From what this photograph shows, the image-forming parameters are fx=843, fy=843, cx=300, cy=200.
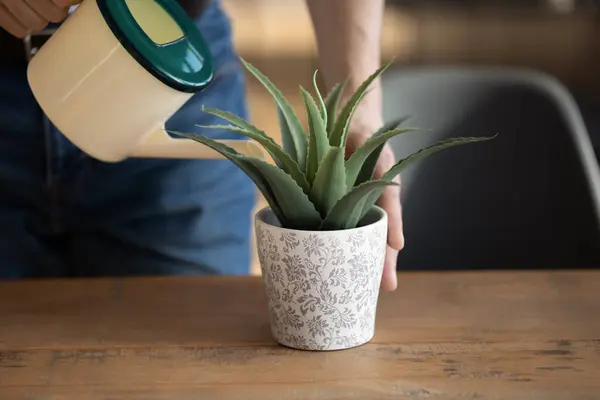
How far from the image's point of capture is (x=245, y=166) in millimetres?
709

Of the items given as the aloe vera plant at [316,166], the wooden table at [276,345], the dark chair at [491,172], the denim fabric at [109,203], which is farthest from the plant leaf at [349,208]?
the dark chair at [491,172]

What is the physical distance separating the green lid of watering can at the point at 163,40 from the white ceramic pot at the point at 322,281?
14 cm

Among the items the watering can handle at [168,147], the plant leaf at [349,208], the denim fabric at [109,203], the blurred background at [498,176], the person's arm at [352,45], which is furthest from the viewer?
the blurred background at [498,176]

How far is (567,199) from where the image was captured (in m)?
1.19

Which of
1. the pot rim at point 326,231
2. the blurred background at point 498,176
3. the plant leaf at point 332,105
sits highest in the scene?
the plant leaf at point 332,105

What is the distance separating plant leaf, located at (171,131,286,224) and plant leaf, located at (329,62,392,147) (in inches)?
2.9

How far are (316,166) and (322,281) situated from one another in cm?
10

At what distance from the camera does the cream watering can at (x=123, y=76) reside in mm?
709

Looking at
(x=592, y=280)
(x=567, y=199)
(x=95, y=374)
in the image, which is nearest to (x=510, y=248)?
(x=567, y=199)

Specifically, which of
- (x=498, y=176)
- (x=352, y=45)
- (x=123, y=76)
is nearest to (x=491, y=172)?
(x=498, y=176)

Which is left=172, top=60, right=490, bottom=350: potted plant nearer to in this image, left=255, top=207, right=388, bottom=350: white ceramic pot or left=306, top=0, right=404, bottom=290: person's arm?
left=255, top=207, right=388, bottom=350: white ceramic pot

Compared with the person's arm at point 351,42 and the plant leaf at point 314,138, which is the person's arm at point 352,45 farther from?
the plant leaf at point 314,138

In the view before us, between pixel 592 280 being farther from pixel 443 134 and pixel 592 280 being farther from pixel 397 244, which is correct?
pixel 443 134

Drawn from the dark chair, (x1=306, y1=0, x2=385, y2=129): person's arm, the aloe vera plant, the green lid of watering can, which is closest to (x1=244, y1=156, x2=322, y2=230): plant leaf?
the aloe vera plant
